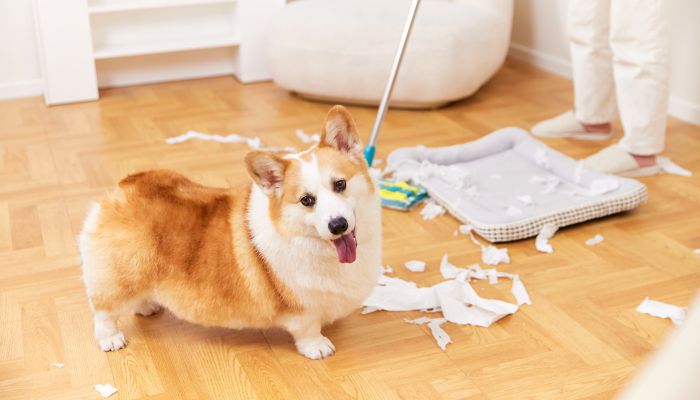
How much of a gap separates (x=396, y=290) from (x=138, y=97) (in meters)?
2.03

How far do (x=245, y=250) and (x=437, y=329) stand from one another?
1.56 feet

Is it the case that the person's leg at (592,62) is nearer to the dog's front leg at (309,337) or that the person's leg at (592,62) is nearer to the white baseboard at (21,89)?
the dog's front leg at (309,337)

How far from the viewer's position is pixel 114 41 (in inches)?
148

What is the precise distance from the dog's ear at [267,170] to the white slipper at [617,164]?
134cm

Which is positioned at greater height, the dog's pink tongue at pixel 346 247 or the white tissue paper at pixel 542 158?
the dog's pink tongue at pixel 346 247

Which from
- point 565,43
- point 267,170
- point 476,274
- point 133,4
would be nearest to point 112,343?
point 267,170

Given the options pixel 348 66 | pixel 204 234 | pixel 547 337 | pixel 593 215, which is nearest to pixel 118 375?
pixel 204 234

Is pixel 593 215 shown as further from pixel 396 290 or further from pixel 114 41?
pixel 114 41

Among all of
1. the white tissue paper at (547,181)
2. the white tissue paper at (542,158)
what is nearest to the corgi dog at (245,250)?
the white tissue paper at (547,181)

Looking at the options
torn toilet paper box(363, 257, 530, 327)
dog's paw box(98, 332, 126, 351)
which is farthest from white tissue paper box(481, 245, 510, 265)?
dog's paw box(98, 332, 126, 351)

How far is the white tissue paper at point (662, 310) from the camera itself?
1.90 m

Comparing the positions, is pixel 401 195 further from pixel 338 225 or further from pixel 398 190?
pixel 338 225

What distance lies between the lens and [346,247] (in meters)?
1.64

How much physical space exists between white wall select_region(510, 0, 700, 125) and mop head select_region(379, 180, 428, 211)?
37.4 inches
